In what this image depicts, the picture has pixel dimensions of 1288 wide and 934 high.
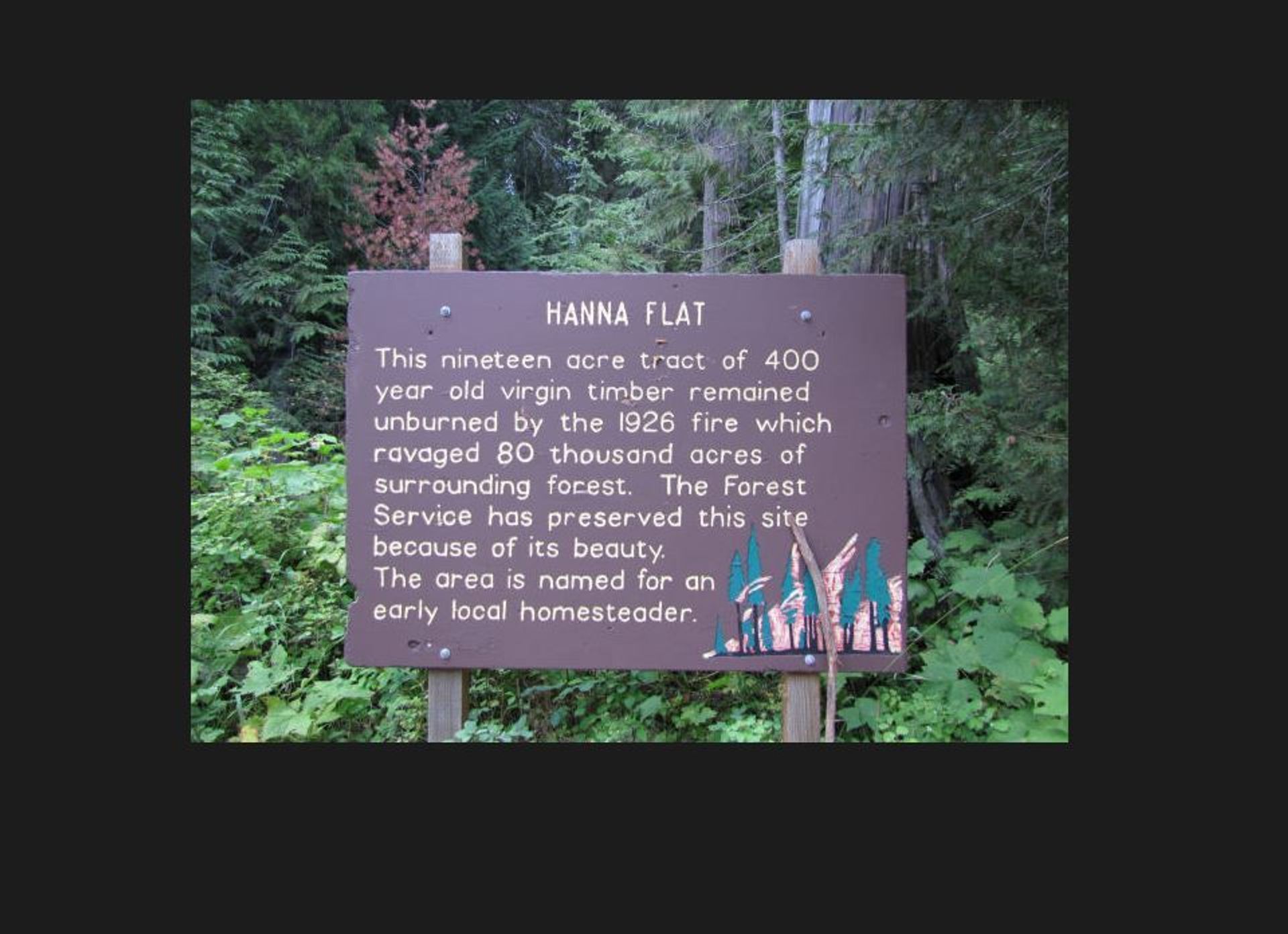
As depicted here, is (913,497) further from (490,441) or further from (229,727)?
(229,727)

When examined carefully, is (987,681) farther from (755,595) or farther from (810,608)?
(755,595)

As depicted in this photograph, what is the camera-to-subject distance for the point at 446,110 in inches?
415

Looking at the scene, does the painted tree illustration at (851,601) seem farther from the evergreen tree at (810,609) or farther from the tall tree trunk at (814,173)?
the tall tree trunk at (814,173)

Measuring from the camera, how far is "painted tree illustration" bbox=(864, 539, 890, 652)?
254 centimetres

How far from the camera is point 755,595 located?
101 inches

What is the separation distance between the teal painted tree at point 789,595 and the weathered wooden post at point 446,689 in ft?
4.20

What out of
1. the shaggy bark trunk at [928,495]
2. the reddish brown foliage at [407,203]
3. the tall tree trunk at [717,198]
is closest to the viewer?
the shaggy bark trunk at [928,495]

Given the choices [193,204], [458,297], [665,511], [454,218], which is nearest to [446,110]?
[454,218]

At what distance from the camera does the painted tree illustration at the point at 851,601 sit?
2545 mm

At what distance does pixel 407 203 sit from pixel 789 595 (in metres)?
8.15

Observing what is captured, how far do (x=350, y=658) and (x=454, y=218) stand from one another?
7456 millimetres

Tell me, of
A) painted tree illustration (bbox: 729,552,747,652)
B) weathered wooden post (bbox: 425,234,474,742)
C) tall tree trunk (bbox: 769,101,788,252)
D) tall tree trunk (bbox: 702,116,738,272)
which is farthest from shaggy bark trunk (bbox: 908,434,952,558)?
weathered wooden post (bbox: 425,234,474,742)

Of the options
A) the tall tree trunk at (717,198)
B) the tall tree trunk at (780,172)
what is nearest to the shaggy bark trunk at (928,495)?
the tall tree trunk at (780,172)

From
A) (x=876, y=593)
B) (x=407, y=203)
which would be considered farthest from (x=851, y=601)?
(x=407, y=203)
